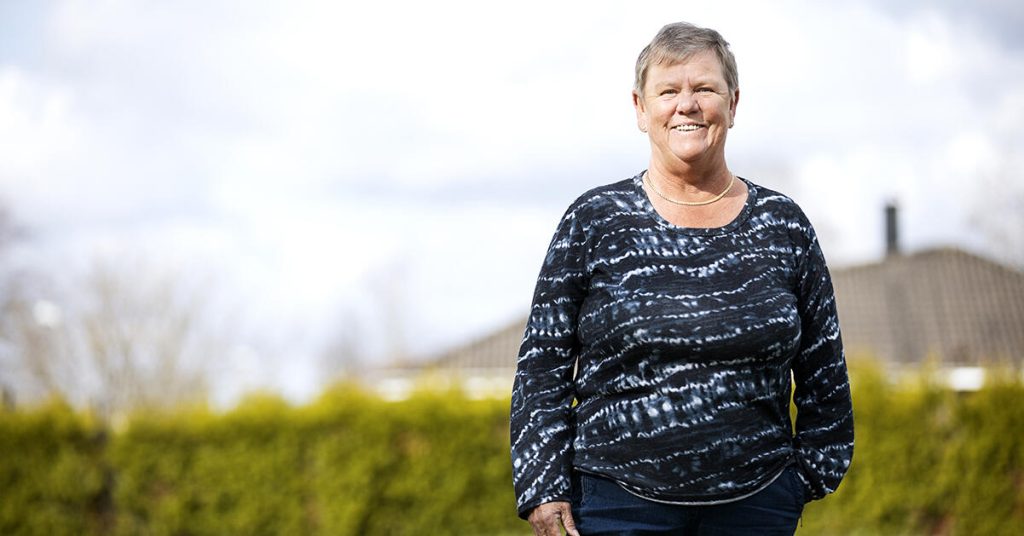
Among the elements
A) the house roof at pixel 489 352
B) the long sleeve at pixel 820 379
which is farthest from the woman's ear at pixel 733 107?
the house roof at pixel 489 352

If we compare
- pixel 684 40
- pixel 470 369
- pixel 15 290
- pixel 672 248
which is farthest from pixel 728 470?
pixel 15 290

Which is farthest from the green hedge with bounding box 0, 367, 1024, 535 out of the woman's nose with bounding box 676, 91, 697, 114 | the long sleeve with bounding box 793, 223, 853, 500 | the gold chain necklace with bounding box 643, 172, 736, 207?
the woman's nose with bounding box 676, 91, 697, 114

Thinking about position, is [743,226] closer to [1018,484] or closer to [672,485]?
[672,485]

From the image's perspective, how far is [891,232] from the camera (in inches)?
981

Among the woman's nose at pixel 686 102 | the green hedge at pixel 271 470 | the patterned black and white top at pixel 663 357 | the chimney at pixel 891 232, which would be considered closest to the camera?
the patterned black and white top at pixel 663 357

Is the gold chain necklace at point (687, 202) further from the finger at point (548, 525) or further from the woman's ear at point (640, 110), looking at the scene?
the finger at point (548, 525)

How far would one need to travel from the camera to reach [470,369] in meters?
25.7

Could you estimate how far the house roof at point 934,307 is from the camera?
21.7 metres

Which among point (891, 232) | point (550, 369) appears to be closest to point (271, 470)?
point (550, 369)

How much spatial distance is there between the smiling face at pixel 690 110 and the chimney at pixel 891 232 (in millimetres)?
23715

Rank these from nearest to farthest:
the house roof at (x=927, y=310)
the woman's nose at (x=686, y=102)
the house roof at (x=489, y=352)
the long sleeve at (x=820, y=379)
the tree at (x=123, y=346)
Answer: the woman's nose at (x=686, y=102), the long sleeve at (x=820, y=379), the house roof at (x=927, y=310), the house roof at (x=489, y=352), the tree at (x=123, y=346)

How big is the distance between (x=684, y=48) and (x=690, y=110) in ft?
0.47

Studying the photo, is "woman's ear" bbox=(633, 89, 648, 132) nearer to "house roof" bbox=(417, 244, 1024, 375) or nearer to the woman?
the woman

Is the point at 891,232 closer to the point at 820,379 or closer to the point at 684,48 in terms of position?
the point at 820,379
